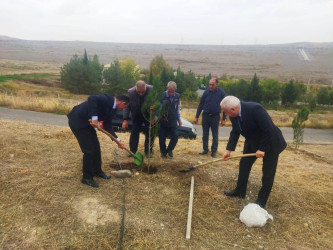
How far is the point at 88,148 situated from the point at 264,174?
2.65m

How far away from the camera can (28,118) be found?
1274cm

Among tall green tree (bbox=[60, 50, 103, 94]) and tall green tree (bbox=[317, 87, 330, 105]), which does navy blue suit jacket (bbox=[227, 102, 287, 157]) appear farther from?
tall green tree (bbox=[317, 87, 330, 105])

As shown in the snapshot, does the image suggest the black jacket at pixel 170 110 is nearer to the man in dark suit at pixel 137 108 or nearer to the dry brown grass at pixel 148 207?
the man in dark suit at pixel 137 108

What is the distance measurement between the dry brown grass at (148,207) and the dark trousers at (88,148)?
0.99ft

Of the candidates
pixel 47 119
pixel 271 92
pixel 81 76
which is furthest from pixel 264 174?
pixel 271 92

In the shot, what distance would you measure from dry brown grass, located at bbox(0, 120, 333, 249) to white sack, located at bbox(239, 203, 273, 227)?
9cm

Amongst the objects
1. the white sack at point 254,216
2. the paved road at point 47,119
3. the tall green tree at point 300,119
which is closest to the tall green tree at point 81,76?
the paved road at point 47,119

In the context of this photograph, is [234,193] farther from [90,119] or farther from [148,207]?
[90,119]

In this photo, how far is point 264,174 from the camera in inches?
148

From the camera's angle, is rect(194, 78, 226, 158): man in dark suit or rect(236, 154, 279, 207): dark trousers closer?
rect(236, 154, 279, 207): dark trousers

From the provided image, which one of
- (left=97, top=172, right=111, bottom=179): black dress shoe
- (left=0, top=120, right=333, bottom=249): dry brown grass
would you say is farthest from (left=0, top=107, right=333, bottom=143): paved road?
(left=97, top=172, right=111, bottom=179): black dress shoe

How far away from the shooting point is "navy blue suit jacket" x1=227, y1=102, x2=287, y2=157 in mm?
3389

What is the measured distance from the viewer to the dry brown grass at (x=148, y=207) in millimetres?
3143

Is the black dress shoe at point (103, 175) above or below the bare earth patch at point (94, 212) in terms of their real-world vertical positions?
above
